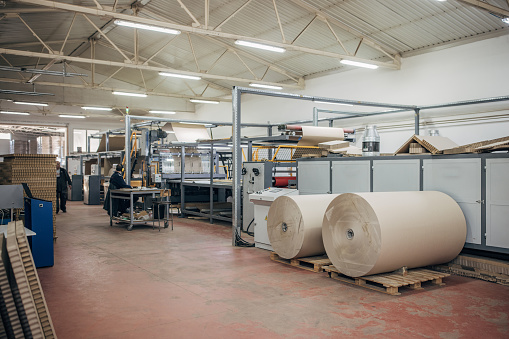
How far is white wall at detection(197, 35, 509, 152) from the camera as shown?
11.3 m

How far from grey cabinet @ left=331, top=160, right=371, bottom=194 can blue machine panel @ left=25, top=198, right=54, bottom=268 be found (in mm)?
4463

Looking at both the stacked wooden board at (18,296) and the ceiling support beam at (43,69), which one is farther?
the ceiling support beam at (43,69)

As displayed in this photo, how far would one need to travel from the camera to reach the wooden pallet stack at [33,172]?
294 inches

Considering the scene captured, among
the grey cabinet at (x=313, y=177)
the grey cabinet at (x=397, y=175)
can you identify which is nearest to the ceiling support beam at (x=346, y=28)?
the grey cabinet at (x=313, y=177)

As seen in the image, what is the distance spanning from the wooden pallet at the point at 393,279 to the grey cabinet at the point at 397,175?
1.29 meters

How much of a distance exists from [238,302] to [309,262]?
1.76m

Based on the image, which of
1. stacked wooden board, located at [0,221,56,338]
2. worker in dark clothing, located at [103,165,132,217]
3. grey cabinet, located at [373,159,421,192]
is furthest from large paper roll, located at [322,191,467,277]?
worker in dark clothing, located at [103,165,132,217]

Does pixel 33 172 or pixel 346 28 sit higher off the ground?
pixel 346 28

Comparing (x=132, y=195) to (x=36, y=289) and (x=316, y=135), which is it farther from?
(x=36, y=289)

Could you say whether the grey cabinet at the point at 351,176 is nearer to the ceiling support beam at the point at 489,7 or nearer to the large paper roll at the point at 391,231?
the large paper roll at the point at 391,231

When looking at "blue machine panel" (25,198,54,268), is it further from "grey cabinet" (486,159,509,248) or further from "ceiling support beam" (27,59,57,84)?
"ceiling support beam" (27,59,57,84)

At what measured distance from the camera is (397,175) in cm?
631

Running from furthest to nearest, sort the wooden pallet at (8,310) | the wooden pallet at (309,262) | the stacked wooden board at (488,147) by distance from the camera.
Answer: the wooden pallet at (309,262)
the stacked wooden board at (488,147)
the wooden pallet at (8,310)

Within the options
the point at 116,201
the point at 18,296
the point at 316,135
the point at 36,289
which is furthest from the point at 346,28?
the point at 18,296
